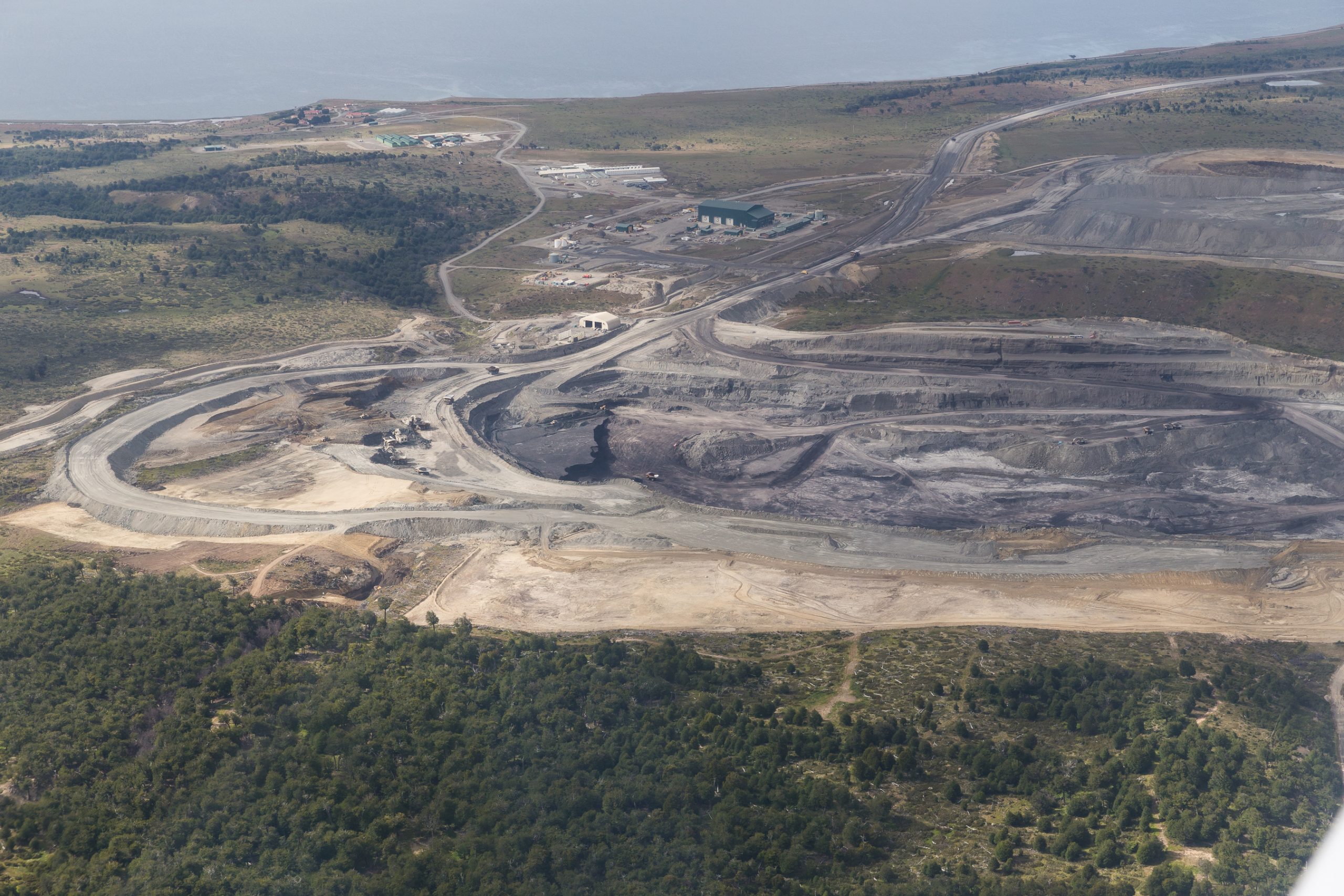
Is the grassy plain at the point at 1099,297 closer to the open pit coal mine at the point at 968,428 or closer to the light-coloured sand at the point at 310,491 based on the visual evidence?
the open pit coal mine at the point at 968,428

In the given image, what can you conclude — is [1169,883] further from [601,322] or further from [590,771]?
[601,322]

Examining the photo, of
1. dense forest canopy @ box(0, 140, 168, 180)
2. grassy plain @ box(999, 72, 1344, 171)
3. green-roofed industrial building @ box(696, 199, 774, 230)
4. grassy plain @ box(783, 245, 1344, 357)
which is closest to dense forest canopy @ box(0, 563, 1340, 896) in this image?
grassy plain @ box(783, 245, 1344, 357)

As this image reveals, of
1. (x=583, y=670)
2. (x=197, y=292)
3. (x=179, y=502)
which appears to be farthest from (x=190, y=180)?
(x=583, y=670)

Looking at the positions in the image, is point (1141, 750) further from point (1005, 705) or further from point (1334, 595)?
point (1334, 595)

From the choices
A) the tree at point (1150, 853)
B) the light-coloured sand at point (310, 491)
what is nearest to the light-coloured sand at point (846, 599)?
the light-coloured sand at point (310, 491)

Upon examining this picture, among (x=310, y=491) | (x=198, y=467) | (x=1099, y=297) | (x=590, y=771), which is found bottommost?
(x=590, y=771)

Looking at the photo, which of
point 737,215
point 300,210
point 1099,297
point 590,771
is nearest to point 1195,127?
point 1099,297

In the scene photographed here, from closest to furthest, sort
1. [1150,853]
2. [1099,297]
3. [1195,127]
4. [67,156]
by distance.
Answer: [1150,853] → [1099,297] → [1195,127] → [67,156]
